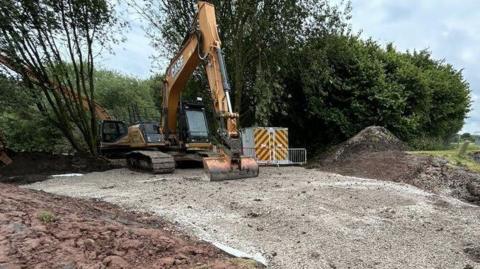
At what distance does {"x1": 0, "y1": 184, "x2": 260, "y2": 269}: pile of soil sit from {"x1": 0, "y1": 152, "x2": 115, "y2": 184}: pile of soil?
8.40 meters

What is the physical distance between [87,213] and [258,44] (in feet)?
39.5

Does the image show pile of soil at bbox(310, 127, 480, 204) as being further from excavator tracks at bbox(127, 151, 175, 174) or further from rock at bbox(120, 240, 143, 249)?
rock at bbox(120, 240, 143, 249)

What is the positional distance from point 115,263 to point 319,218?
10.9 feet

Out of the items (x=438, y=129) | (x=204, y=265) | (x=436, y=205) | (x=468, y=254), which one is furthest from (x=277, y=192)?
(x=438, y=129)

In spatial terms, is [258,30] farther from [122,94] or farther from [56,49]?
[122,94]

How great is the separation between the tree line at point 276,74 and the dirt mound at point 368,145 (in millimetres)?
2093

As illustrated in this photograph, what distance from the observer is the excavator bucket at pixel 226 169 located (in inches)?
379

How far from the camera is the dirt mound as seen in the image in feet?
47.7

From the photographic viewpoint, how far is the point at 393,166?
11.5m

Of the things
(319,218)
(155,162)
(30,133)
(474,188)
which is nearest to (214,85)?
(155,162)

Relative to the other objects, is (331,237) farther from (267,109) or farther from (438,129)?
(438,129)

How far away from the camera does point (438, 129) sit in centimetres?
1902

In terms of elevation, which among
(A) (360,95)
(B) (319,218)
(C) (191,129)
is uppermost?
(A) (360,95)

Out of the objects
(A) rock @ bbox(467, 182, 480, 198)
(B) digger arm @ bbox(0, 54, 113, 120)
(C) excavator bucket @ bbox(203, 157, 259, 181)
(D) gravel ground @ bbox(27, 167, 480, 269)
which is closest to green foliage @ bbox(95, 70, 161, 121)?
(B) digger arm @ bbox(0, 54, 113, 120)
